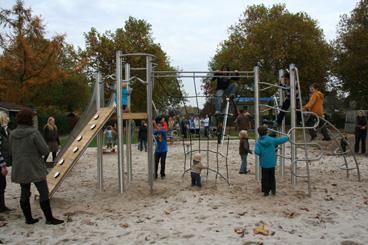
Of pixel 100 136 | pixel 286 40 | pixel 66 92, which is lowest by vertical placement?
pixel 100 136

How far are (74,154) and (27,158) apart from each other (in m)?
1.54

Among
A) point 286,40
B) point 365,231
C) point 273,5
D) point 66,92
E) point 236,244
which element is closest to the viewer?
point 236,244

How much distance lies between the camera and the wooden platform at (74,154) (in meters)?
6.81

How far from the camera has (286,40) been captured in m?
34.2

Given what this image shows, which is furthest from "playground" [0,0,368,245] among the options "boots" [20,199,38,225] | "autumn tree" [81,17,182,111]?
"autumn tree" [81,17,182,111]

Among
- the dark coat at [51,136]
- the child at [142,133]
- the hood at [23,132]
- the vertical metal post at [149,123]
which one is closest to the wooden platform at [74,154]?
the vertical metal post at [149,123]

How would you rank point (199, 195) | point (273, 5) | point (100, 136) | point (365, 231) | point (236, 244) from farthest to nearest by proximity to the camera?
point (273, 5)
point (100, 136)
point (199, 195)
point (365, 231)
point (236, 244)

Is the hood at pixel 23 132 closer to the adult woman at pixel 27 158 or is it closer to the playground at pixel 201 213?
the adult woman at pixel 27 158

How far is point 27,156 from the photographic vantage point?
18.3 feet

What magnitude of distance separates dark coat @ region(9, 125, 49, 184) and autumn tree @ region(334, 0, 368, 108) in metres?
30.1

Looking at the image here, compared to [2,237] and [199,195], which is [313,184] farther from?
[2,237]

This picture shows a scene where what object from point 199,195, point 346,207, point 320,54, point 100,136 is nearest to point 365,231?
point 346,207

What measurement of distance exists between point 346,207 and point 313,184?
2115mm

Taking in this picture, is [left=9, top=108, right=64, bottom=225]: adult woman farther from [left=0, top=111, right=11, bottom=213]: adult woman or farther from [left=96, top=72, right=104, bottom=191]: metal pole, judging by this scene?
[left=96, top=72, right=104, bottom=191]: metal pole
